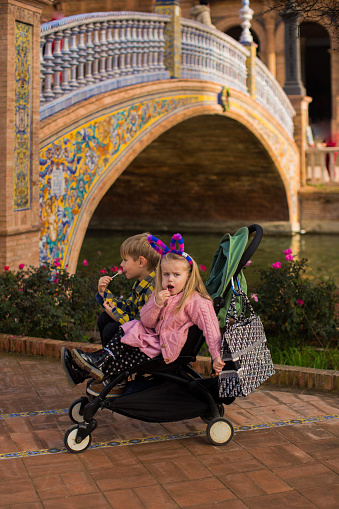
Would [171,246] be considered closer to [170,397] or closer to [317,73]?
[170,397]

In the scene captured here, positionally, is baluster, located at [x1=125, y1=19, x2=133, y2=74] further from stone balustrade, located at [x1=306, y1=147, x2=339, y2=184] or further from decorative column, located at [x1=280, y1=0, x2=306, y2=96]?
stone balustrade, located at [x1=306, y1=147, x2=339, y2=184]

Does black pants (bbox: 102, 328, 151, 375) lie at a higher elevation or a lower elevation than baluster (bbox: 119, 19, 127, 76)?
lower

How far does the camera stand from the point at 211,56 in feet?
47.9

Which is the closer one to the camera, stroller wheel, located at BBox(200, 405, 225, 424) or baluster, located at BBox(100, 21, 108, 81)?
stroller wheel, located at BBox(200, 405, 225, 424)

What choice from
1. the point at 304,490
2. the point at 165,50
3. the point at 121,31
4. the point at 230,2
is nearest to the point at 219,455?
the point at 304,490

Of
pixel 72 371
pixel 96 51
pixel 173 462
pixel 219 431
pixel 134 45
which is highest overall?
pixel 134 45

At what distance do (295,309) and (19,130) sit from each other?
351cm

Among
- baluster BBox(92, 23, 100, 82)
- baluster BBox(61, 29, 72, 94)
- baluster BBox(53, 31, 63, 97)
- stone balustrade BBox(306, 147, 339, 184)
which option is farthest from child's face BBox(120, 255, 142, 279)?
stone balustrade BBox(306, 147, 339, 184)

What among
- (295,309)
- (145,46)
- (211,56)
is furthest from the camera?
(211,56)

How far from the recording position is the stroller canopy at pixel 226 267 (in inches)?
169

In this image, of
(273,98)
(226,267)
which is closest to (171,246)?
(226,267)

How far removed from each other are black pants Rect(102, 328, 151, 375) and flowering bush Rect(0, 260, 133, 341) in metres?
2.24

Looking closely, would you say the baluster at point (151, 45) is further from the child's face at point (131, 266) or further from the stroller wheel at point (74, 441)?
the stroller wheel at point (74, 441)

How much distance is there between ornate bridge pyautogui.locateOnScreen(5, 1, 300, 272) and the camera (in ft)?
30.5
